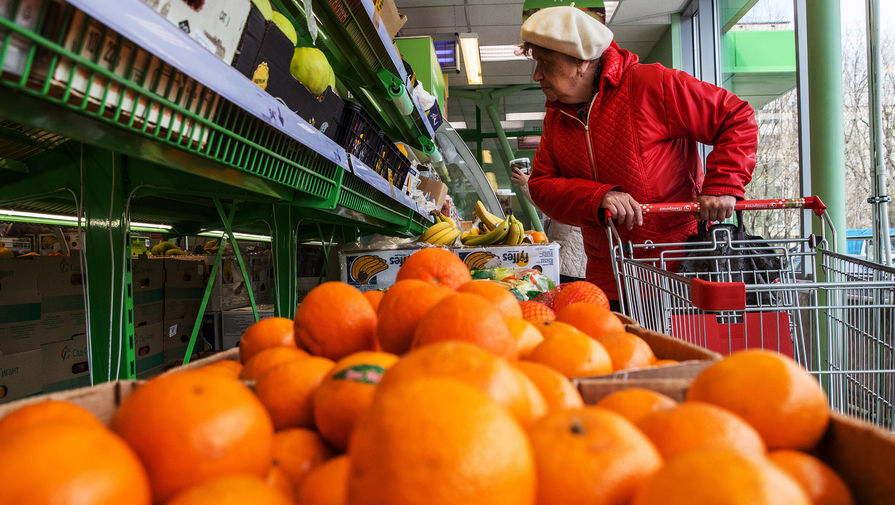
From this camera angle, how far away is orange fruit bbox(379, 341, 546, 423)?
488 millimetres

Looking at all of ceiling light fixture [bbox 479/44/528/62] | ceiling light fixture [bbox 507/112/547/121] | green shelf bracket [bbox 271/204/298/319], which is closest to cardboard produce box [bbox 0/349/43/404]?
green shelf bracket [bbox 271/204/298/319]

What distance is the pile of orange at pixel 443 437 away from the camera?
0.38m

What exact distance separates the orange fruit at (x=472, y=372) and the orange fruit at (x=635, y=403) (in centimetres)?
10

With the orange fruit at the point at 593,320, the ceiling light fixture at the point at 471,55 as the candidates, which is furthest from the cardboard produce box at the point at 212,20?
the ceiling light fixture at the point at 471,55

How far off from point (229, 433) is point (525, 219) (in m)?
10.2

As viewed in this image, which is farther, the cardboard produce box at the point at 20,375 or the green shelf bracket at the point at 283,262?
the green shelf bracket at the point at 283,262

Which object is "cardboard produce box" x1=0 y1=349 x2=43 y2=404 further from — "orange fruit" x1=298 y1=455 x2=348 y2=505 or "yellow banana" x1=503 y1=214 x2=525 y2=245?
"yellow banana" x1=503 y1=214 x2=525 y2=245

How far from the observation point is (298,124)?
4.92 feet

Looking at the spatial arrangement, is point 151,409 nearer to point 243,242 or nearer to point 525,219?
point 243,242

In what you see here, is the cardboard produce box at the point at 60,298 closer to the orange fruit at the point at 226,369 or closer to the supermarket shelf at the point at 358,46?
the supermarket shelf at the point at 358,46

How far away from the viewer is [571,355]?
75cm

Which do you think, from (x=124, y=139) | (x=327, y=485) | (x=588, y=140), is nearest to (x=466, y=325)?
(x=327, y=485)

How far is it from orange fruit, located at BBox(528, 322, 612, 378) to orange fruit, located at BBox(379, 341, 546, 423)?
213 mm

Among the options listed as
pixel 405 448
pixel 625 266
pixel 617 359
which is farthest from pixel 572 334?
pixel 625 266
